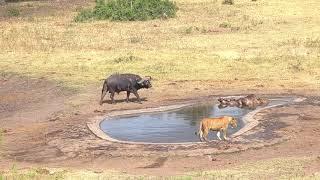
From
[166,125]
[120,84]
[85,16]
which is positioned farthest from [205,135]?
[85,16]

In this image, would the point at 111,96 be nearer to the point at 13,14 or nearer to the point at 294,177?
the point at 294,177

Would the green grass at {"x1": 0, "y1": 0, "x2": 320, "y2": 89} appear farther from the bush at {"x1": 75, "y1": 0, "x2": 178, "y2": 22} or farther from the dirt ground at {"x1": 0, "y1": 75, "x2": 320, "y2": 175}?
the dirt ground at {"x1": 0, "y1": 75, "x2": 320, "y2": 175}

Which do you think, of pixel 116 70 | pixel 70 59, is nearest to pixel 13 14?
pixel 70 59

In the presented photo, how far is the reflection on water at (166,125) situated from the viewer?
51.8ft

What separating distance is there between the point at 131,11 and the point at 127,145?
78.2 feet

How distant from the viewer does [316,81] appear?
22.3 m

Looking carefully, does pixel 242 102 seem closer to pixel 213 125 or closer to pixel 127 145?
pixel 213 125

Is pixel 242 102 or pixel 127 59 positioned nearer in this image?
pixel 242 102

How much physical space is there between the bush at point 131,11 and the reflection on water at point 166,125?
1963cm

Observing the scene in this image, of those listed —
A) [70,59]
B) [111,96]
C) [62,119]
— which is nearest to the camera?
[62,119]

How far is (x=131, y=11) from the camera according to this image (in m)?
38.0

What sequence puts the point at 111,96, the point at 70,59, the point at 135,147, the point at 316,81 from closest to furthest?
the point at 135,147, the point at 111,96, the point at 316,81, the point at 70,59

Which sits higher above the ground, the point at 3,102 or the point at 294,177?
the point at 294,177

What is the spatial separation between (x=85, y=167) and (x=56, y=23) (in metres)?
24.4
